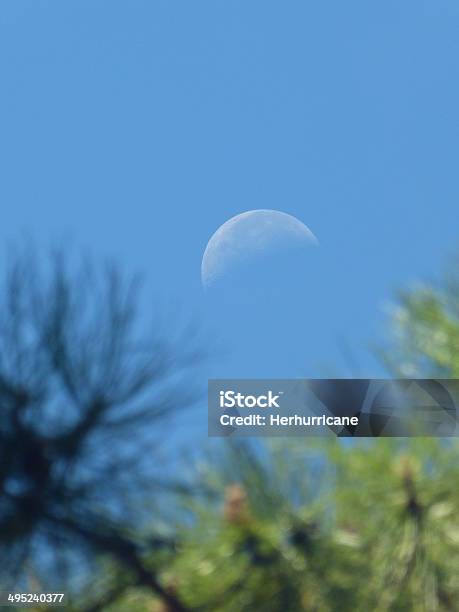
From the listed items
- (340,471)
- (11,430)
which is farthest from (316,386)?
(11,430)

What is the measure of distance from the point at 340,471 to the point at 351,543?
0.07 meters

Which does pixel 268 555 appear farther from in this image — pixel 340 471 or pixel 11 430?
pixel 11 430

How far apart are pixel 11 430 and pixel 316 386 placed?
329 mm

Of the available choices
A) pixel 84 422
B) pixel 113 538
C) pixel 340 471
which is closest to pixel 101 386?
pixel 84 422

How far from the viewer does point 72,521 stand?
91 cm

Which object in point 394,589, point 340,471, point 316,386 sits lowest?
point 394,589

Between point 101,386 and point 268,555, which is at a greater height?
point 101,386

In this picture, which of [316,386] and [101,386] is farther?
[316,386]

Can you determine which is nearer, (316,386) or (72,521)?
(72,521)

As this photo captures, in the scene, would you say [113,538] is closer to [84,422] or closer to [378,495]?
[84,422]

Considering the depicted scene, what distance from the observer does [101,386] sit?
3.07 feet

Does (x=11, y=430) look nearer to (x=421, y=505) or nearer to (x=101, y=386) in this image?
(x=101, y=386)

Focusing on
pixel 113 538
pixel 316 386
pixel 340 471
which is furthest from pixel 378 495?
pixel 113 538

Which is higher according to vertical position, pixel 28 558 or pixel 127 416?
pixel 127 416
